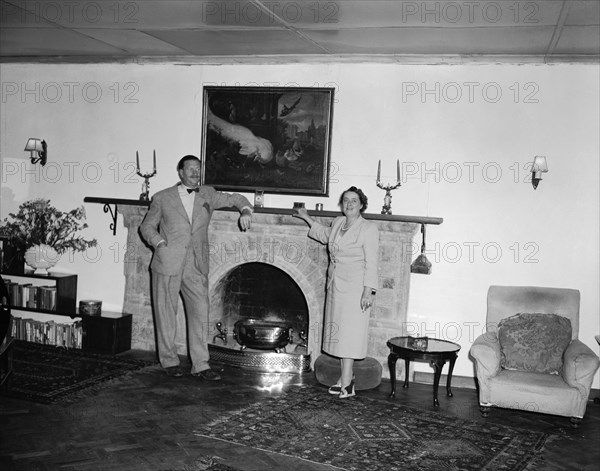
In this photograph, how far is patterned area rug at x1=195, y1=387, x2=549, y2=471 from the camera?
4.50 m

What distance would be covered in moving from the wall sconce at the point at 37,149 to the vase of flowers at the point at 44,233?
1.50 feet

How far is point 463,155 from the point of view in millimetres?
6512

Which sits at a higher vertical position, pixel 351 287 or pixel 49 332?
pixel 351 287

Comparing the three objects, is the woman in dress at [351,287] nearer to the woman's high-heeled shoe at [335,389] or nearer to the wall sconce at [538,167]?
the woman's high-heeled shoe at [335,389]

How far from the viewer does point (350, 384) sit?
602 centimetres

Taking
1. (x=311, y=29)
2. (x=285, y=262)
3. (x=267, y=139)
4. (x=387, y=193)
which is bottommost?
(x=285, y=262)

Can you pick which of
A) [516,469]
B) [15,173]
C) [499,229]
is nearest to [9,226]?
[15,173]

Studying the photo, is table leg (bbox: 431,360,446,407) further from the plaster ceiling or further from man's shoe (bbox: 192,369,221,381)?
the plaster ceiling

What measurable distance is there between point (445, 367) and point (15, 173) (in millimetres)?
5028

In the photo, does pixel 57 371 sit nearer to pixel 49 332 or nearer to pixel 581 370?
pixel 49 332

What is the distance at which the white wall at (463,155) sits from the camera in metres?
6.29

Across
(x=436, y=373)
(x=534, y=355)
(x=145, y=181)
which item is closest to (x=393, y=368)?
(x=436, y=373)

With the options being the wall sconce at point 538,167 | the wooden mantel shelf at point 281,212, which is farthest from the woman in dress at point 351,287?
the wall sconce at point 538,167

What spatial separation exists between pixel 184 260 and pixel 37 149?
244 cm
